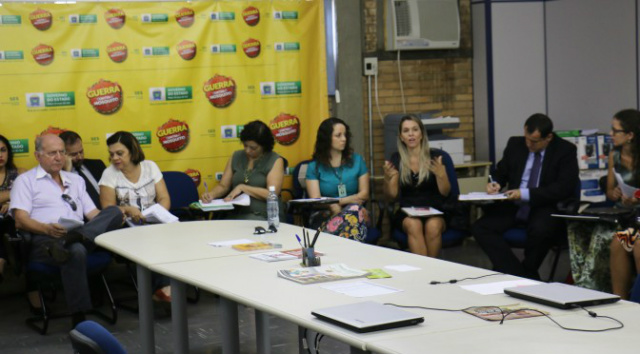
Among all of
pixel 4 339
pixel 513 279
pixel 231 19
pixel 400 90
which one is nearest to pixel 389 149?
pixel 400 90

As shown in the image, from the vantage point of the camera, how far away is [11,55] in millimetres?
6719

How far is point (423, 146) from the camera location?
21.5 feet

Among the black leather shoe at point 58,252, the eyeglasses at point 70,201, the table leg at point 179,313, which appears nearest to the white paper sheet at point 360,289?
the table leg at point 179,313

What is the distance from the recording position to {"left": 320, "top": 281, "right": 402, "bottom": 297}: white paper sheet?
10.2 ft

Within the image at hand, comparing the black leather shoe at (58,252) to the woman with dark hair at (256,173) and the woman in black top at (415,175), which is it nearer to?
the woman with dark hair at (256,173)

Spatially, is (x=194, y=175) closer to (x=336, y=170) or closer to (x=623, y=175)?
(x=336, y=170)

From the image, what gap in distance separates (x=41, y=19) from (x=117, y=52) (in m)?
0.65

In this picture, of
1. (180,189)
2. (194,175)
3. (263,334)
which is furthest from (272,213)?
(194,175)

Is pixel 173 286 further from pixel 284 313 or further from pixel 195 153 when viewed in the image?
pixel 195 153

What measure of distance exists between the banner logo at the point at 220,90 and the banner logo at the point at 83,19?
3.50 ft

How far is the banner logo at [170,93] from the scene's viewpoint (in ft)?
23.6

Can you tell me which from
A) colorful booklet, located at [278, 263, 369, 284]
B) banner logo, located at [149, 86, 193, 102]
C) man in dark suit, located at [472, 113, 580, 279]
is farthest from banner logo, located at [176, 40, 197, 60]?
colorful booklet, located at [278, 263, 369, 284]

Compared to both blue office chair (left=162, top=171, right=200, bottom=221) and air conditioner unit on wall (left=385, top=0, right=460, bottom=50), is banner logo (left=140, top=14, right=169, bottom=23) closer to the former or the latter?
blue office chair (left=162, top=171, right=200, bottom=221)

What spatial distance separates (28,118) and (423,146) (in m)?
3.18
